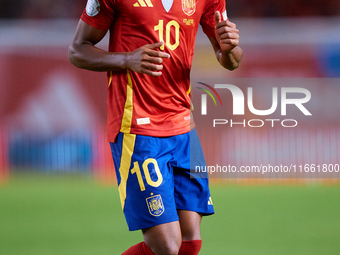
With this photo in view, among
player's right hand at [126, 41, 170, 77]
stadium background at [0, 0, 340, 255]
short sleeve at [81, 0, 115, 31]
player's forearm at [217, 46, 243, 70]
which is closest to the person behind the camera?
player's right hand at [126, 41, 170, 77]

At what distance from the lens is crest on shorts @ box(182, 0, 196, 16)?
1630 millimetres

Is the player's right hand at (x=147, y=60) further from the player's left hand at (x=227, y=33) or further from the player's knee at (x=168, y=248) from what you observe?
the player's knee at (x=168, y=248)

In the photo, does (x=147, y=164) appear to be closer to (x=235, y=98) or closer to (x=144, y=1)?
(x=144, y=1)

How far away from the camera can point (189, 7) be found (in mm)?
1646

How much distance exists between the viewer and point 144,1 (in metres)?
1.58

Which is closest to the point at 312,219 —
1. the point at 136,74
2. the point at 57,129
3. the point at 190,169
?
the point at 190,169

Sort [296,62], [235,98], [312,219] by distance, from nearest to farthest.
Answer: [312,219] → [235,98] → [296,62]

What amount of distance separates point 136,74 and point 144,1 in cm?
25

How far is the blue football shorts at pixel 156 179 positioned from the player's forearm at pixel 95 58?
0.24m

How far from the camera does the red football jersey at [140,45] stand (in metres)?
1.58

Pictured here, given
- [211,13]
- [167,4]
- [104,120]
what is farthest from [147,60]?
[104,120]

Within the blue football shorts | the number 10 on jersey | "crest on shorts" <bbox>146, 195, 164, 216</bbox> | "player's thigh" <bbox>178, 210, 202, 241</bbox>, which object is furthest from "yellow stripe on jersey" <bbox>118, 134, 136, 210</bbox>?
the number 10 on jersey

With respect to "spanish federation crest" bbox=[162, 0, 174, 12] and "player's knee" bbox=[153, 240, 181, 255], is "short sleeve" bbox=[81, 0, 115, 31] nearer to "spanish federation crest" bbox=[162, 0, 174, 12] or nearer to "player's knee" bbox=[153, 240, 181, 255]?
"spanish federation crest" bbox=[162, 0, 174, 12]

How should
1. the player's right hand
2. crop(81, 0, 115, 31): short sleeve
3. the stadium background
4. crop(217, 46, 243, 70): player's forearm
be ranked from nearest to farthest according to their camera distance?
the player's right hand → crop(81, 0, 115, 31): short sleeve → crop(217, 46, 243, 70): player's forearm → the stadium background
